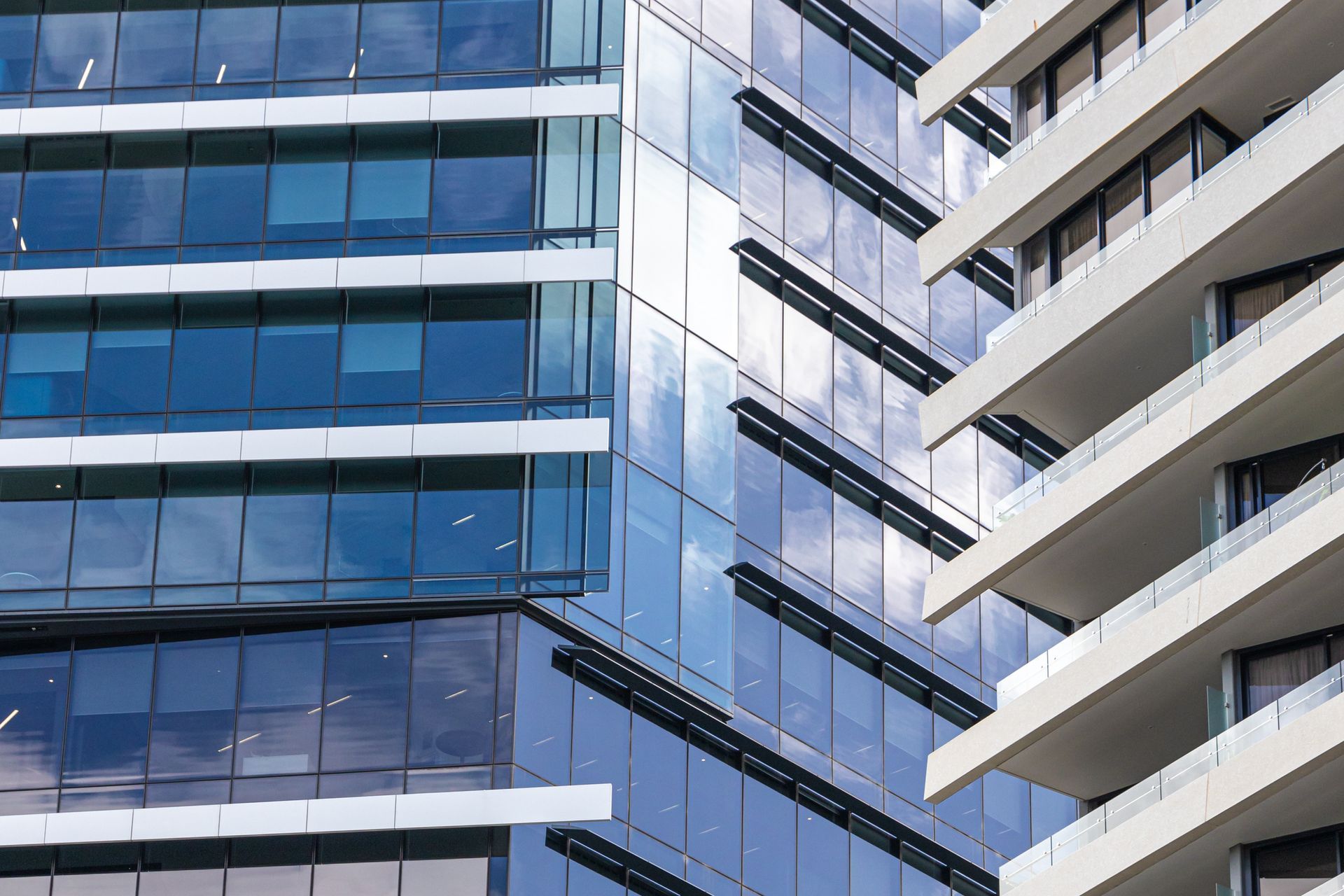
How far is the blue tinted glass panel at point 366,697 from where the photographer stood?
163ft

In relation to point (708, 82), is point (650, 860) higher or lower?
lower

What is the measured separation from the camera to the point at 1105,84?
4284cm

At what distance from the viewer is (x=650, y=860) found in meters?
50.4

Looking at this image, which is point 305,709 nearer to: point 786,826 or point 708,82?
point 786,826

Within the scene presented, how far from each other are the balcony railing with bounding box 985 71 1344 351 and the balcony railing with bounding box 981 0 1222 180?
88.8 inches

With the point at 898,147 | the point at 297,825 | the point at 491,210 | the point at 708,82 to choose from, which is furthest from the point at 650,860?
the point at 898,147

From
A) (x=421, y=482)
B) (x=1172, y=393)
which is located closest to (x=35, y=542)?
(x=421, y=482)

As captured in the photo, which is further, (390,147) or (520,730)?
(390,147)

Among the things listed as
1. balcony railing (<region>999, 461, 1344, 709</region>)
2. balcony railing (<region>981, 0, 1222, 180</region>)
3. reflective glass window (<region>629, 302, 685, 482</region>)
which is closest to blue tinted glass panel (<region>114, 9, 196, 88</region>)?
reflective glass window (<region>629, 302, 685, 482</region>)

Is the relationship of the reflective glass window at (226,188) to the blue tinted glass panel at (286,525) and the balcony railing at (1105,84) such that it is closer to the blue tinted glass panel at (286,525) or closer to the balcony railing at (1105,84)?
the blue tinted glass panel at (286,525)

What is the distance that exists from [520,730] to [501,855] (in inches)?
90.9

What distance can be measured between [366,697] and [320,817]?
7.96ft

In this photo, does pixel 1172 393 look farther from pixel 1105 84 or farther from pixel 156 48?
pixel 156 48

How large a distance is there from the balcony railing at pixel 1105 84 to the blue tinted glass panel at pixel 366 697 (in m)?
14.4
